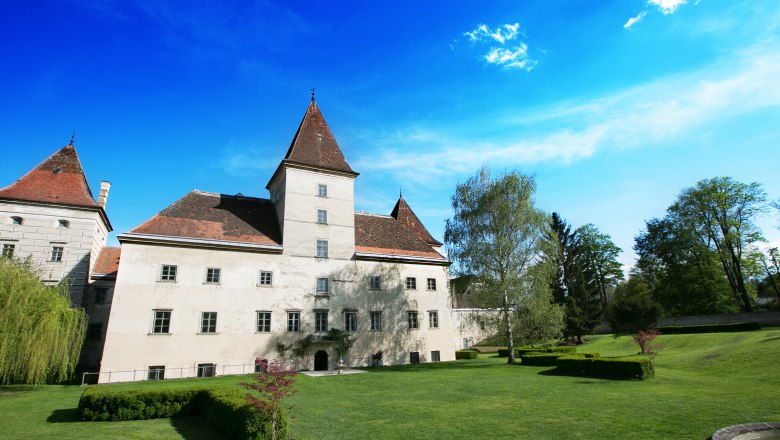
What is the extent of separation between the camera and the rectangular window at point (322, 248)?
30.0m

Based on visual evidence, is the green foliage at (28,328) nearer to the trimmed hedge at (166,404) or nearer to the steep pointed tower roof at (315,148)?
the trimmed hedge at (166,404)

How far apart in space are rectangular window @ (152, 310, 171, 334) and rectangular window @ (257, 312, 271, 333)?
541 centimetres

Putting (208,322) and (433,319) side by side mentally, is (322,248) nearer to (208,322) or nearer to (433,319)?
(208,322)

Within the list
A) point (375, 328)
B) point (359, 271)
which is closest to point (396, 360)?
point (375, 328)

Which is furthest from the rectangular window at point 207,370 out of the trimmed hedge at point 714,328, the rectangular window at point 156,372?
the trimmed hedge at point 714,328

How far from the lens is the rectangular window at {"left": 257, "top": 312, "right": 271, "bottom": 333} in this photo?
2670 cm

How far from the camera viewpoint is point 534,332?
91.1 feet

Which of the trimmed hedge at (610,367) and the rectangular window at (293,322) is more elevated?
the rectangular window at (293,322)

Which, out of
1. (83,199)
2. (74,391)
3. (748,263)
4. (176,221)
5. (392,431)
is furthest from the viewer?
(748,263)

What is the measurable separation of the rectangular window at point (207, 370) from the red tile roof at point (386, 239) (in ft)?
42.2

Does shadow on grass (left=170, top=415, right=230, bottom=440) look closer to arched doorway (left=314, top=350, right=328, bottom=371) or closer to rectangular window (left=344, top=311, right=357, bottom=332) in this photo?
arched doorway (left=314, top=350, right=328, bottom=371)

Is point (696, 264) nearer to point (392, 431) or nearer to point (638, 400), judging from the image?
point (638, 400)

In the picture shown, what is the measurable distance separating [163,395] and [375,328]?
60.1 feet

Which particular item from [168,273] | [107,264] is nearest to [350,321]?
[168,273]
